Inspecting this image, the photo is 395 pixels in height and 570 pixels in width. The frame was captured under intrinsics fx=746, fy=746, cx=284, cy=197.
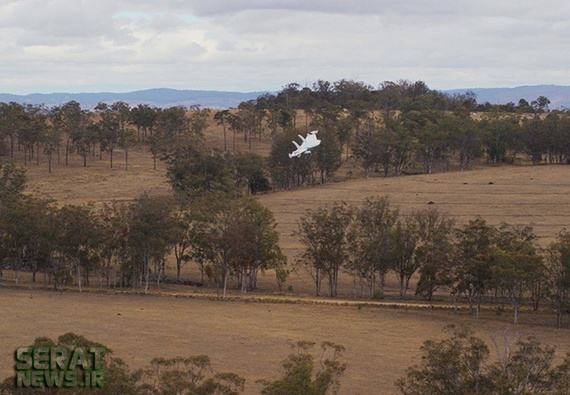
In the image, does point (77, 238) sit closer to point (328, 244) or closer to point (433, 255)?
point (328, 244)

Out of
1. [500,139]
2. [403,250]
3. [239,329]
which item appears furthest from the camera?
[500,139]

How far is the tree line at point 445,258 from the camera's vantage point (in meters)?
44.1

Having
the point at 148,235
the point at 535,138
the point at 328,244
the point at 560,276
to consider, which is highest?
the point at 535,138

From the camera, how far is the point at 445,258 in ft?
162

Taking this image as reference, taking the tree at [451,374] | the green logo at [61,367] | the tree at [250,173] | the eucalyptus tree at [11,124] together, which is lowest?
the tree at [451,374]

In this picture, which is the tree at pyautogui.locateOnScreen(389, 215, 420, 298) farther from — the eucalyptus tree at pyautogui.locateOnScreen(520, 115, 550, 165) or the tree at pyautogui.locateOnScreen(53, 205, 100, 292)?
the eucalyptus tree at pyautogui.locateOnScreen(520, 115, 550, 165)

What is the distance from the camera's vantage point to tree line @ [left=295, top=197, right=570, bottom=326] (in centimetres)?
4409

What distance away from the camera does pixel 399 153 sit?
355 feet

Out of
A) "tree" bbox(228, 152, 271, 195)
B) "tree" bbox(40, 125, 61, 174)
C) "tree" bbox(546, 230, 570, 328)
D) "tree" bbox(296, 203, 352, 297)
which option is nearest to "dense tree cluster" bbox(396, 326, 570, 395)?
"tree" bbox(546, 230, 570, 328)

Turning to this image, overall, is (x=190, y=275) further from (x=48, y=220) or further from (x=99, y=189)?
(x=99, y=189)

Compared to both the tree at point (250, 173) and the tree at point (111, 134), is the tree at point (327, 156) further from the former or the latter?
the tree at point (111, 134)

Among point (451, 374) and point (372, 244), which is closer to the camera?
point (451, 374)

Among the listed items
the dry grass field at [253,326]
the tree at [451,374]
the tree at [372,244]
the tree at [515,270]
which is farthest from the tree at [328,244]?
the tree at [451,374]

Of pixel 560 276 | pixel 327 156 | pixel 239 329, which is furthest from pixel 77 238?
pixel 327 156
